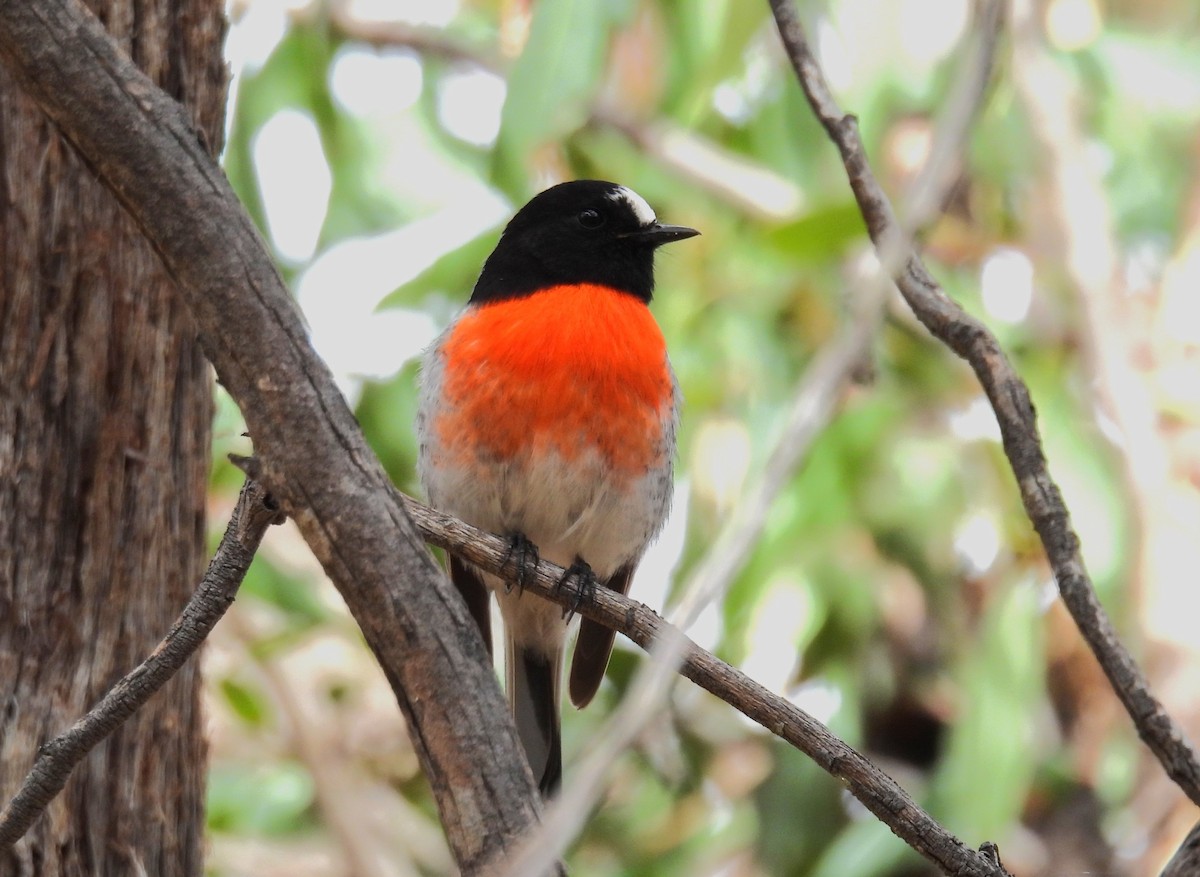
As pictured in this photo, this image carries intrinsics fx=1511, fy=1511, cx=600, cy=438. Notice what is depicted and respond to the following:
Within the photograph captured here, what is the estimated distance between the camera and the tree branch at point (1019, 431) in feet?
9.02

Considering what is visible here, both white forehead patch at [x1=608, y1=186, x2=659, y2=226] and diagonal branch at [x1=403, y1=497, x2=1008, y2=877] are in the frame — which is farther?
white forehead patch at [x1=608, y1=186, x2=659, y2=226]

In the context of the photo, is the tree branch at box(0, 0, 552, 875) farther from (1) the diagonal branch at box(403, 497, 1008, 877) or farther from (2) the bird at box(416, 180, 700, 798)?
(2) the bird at box(416, 180, 700, 798)

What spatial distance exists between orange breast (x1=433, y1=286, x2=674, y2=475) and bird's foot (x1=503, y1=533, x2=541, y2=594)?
24 cm

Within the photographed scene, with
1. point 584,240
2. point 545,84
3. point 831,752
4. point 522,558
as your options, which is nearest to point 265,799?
point 584,240

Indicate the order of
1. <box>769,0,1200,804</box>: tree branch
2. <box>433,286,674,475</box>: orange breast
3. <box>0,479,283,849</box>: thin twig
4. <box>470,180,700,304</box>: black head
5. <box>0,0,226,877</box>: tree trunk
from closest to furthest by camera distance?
1. <box>0,479,283,849</box>: thin twig
2. <box>769,0,1200,804</box>: tree branch
3. <box>0,0,226,877</box>: tree trunk
4. <box>433,286,674,475</box>: orange breast
5. <box>470,180,700,304</box>: black head

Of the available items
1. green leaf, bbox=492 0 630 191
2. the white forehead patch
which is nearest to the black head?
the white forehead patch

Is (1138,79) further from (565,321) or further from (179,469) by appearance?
(179,469)

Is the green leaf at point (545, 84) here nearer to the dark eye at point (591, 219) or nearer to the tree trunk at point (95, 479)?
the dark eye at point (591, 219)

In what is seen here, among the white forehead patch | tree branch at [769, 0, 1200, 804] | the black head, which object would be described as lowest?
tree branch at [769, 0, 1200, 804]

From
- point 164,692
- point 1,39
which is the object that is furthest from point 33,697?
point 1,39

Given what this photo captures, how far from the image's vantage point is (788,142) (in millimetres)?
6211

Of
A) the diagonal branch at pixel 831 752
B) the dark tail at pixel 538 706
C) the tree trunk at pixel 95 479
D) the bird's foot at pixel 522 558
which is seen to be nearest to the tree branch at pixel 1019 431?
the diagonal branch at pixel 831 752

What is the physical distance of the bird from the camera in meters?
4.16

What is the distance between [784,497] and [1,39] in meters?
3.80
